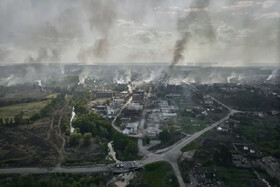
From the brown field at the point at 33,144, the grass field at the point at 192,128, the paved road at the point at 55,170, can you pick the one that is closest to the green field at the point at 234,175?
the grass field at the point at 192,128

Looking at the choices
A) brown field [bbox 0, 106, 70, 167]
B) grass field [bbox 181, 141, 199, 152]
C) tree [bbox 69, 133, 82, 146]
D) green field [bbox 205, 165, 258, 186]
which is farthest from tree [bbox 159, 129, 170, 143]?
brown field [bbox 0, 106, 70, 167]

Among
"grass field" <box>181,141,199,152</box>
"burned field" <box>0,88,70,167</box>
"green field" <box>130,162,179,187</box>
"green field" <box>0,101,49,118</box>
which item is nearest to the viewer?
"green field" <box>130,162,179,187</box>

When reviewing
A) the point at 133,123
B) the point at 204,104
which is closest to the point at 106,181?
the point at 133,123

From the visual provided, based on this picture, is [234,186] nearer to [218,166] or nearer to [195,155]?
[218,166]

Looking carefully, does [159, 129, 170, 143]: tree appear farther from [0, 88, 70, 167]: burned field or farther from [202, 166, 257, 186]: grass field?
[0, 88, 70, 167]: burned field

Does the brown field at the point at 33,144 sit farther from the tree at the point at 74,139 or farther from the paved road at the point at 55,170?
the tree at the point at 74,139

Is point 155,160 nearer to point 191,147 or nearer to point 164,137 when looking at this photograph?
point 164,137
